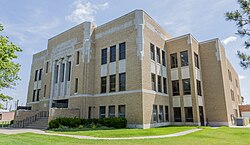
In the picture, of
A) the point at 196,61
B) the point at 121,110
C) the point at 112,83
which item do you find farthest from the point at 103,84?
the point at 196,61

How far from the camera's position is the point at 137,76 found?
19859 mm

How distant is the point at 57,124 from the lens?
18156 mm

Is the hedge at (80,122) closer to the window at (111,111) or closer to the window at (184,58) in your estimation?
the window at (111,111)

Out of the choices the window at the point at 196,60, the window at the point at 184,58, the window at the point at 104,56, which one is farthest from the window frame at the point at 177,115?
the window at the point at 104,56

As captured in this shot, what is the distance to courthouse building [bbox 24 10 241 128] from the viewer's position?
20.4m

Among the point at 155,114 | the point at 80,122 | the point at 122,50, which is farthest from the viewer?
the point at 122,50

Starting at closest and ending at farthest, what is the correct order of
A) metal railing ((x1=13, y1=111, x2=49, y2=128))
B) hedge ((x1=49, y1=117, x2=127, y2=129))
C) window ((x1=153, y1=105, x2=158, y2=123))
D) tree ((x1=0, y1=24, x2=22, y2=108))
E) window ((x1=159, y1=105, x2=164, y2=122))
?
tree ((x1=0, y1=24, x2=22, y2=108)) < hedge ((x1=49, y1=117, x2=127, y2=129)) < window ((x1=153, y1=105, x2=158, y2=123)) < window ((x1=159, y1=105, x2=164, y2=122)) < metal railing ((x1=13, y1=111, x2=49, y2=128))

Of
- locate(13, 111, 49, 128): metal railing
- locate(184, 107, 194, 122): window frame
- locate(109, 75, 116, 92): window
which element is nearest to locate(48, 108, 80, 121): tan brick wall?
locate(109, 75, 116, 92): window

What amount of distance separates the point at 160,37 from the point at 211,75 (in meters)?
8.62

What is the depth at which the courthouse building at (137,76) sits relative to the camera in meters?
20.4

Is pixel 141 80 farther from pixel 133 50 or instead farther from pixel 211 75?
pixel 211 75

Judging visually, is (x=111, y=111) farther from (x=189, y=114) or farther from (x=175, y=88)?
(x=189, y=114)

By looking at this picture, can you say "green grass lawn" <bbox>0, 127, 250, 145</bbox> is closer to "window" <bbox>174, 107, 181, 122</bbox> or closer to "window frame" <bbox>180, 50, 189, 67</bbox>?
"window" <bbox>174, 107, 181, 122</bbox>

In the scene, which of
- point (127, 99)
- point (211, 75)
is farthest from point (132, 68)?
point (211, 75)
